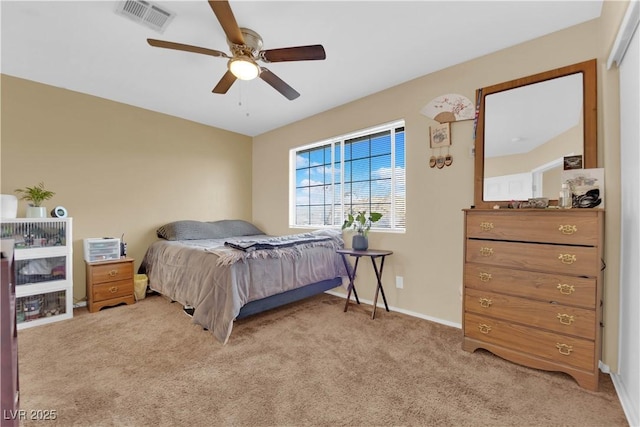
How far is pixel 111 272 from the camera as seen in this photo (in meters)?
2.99

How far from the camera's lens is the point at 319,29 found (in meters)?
2.06

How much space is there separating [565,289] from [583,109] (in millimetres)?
1267

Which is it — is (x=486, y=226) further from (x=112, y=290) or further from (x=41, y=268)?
(x=41, y=268)

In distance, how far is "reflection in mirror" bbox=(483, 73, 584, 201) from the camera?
1979 millimetres

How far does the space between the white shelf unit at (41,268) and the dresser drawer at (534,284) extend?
372 centimetres

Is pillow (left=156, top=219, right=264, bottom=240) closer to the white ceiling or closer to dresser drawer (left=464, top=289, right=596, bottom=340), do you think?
the white ceiling

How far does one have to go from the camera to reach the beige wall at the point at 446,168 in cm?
179

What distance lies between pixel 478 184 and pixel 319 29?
1786mm

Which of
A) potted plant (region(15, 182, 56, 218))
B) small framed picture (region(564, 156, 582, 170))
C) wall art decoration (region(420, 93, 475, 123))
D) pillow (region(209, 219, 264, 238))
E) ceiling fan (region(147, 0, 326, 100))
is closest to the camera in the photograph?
ceiling fan (region(147, 0, 326, 100))

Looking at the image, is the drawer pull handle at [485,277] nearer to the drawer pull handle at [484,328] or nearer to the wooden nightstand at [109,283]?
the drawer pull handle at [484,328]

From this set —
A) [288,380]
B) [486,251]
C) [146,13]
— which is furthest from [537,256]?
[146,13]

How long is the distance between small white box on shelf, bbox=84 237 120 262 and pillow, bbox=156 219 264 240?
0.55m

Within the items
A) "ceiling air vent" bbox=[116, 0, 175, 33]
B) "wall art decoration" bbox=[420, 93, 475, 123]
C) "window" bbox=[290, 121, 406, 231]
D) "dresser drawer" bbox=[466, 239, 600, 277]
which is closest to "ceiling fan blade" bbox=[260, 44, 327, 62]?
"ceiling air vent" bbox=[116, 0, 175, 33]

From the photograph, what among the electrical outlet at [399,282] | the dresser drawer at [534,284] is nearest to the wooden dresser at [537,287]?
the dresser drawer at [534,284]
